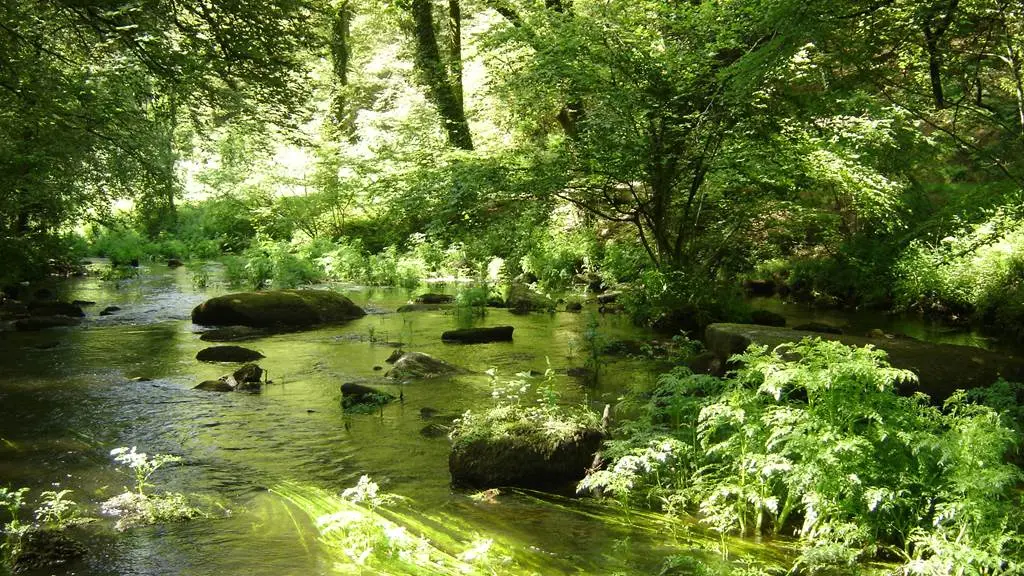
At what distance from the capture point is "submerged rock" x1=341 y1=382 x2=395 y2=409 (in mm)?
8164

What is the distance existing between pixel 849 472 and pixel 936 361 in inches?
169

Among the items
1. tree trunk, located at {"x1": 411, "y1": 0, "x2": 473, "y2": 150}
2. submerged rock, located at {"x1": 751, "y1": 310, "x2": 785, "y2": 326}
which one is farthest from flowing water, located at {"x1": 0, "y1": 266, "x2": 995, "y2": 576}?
tree trunk, located at {"x1": 411, "y1": 0, "x2": 473, "y2": 150}

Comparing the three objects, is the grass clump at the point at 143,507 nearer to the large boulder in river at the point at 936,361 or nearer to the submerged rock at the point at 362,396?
the submerged rock at the point at 362,396

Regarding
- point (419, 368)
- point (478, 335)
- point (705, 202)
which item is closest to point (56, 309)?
point (478, 335)

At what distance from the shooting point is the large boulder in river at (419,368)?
31.7ft

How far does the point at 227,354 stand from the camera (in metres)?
10.8

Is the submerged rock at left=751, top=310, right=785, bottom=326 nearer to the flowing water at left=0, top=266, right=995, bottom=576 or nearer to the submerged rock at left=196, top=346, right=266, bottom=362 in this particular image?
the flowing water at left=0, top=266, right=995, bottom=576

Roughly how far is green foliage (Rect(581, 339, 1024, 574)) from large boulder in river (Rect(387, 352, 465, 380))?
447 cm

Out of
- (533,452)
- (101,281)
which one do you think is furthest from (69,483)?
(101,281)

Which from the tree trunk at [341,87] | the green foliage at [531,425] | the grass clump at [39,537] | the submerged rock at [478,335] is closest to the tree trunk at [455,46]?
the tree trunk at [341,87]

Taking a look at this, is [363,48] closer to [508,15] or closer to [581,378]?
[508,15]

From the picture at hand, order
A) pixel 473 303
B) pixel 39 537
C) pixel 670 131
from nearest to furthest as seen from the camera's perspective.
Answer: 1. pixel 39 537
2. pixel 670 131
3. pixel 473 303

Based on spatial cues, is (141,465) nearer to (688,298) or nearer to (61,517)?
(61,517)

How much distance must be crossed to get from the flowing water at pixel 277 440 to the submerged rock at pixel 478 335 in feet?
0.74
